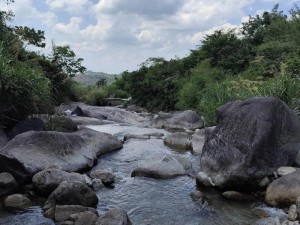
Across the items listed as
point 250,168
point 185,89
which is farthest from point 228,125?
point 185,89

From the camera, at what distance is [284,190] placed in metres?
8.39

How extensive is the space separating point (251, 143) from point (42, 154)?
212 inches

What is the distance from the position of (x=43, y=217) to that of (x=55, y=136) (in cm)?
360

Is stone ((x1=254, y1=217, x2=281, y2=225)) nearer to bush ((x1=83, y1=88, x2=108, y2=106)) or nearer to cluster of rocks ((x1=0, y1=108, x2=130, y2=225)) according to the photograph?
cluster of rocks ((x1=0, y1=108, x2=130, y2=225))

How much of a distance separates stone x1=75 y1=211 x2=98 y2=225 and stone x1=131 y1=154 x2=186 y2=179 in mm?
3500

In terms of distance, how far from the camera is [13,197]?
816 cm

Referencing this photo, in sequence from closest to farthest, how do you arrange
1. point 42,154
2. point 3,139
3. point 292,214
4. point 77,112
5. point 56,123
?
point 292,214, point 42,154, point 3,139, point 56,123, point 77,112

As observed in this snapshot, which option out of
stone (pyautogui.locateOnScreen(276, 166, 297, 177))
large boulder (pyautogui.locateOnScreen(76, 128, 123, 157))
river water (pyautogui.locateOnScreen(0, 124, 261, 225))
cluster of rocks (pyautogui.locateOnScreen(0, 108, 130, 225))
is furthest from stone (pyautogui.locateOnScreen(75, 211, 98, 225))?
large boulder (pyautogui.locateOnScreen(76, 128, 123, 157))

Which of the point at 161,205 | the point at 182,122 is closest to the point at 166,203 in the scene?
the point at 161,205

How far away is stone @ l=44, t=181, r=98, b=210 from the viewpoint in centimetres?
784

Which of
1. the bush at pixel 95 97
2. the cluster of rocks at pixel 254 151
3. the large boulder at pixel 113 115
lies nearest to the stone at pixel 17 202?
the cluster of rocks at pixel 254 151

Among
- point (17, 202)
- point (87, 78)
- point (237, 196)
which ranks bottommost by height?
point (237, 196)

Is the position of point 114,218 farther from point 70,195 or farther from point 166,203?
point 166,203

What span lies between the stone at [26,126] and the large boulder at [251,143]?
5886mm
